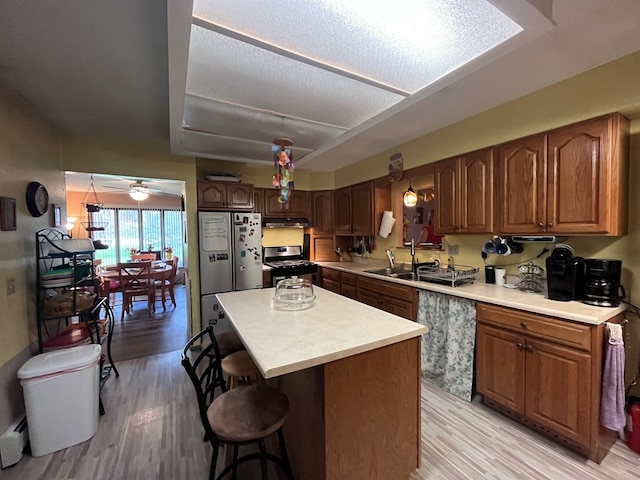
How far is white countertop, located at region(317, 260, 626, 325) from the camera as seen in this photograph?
163 centimetres

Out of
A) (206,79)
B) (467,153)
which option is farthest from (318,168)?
(206,79)

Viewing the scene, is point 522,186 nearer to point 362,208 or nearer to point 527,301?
point 527,301

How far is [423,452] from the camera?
5.81ft

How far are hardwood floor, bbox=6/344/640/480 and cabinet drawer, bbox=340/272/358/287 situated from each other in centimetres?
161

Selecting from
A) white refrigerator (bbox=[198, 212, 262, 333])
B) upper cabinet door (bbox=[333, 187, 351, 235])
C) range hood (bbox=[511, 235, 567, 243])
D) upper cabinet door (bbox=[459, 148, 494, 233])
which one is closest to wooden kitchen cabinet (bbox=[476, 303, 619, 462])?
range hood (bbox=[511, 235, 567, 243])

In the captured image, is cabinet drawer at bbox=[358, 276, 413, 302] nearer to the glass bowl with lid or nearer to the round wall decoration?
the glass bowl with lid

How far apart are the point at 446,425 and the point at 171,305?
5126 millimetres

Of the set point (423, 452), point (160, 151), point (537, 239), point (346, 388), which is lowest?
point (423, 452)

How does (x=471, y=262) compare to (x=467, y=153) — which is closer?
(x=467, y=153)

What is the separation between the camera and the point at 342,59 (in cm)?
165

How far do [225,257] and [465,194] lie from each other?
2861 millimetres

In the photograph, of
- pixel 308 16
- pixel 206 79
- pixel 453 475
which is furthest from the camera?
pixel 206 79

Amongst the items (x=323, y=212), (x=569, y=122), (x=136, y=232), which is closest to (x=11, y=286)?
(x=323, y=212)

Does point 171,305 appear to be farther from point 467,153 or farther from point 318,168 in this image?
point 467,153
